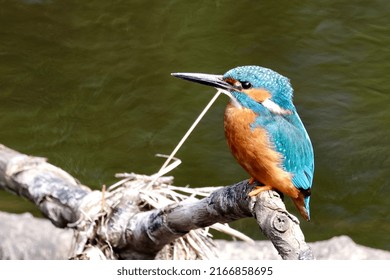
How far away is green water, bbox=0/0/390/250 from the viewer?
5031 millimetres

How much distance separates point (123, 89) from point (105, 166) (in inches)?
29.4

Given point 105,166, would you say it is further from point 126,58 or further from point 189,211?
point 189,211

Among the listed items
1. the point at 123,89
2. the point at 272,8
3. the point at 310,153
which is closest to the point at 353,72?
the point at 272,8

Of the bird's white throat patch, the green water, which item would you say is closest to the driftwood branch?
the bird's white throat patch

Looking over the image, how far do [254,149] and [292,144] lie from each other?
0.36 ft

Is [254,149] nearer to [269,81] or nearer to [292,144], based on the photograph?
[292,144]

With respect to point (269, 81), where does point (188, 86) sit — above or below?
below

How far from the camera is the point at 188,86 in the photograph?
5543mm

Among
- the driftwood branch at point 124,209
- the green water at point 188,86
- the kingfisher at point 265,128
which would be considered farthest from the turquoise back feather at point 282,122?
the green water at point 188,86

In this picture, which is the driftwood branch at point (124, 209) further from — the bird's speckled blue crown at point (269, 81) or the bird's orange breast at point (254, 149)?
the bird's speckled blue crown at point (269, 81)

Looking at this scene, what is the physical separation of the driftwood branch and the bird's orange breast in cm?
5

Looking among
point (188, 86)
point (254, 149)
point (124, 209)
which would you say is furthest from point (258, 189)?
point (188, 86)

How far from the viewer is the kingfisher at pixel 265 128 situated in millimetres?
2643

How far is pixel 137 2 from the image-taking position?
6.54 metres
